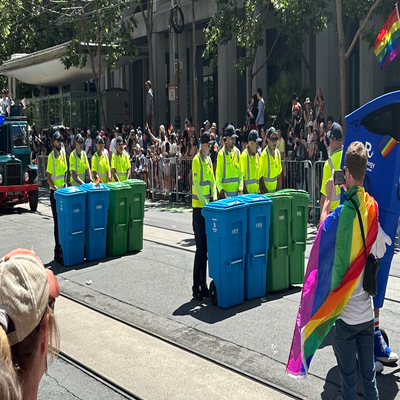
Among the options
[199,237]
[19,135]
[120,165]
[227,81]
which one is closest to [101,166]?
[120,165]

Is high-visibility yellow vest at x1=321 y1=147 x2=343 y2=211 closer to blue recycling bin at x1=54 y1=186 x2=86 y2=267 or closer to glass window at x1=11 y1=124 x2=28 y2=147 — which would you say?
blue recycling bin at x1=54 y1=186 x2=86 y2=267

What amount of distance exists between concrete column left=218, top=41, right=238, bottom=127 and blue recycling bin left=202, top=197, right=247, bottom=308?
66.5ft

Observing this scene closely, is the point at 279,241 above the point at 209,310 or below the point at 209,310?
above

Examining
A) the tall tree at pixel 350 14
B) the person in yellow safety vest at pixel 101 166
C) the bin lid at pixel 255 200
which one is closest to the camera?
the bin lid at pixel 255 200

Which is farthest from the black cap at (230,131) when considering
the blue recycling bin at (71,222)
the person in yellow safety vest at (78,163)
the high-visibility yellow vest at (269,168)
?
the person in yellow safety vest at (78,163)

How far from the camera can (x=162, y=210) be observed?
1719 centimetres

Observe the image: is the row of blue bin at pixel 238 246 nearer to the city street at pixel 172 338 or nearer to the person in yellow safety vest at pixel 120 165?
the city street at pixel 172 338

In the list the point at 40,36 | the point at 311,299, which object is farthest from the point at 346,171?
the point at 40,36

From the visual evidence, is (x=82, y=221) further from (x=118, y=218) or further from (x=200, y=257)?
(x=200, y=257)

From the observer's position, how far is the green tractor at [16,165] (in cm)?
1714

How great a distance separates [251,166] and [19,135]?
943cm

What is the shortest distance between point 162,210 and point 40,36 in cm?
2233

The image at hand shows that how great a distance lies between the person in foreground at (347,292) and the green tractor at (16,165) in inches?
540

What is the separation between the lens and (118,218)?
35.4ft
